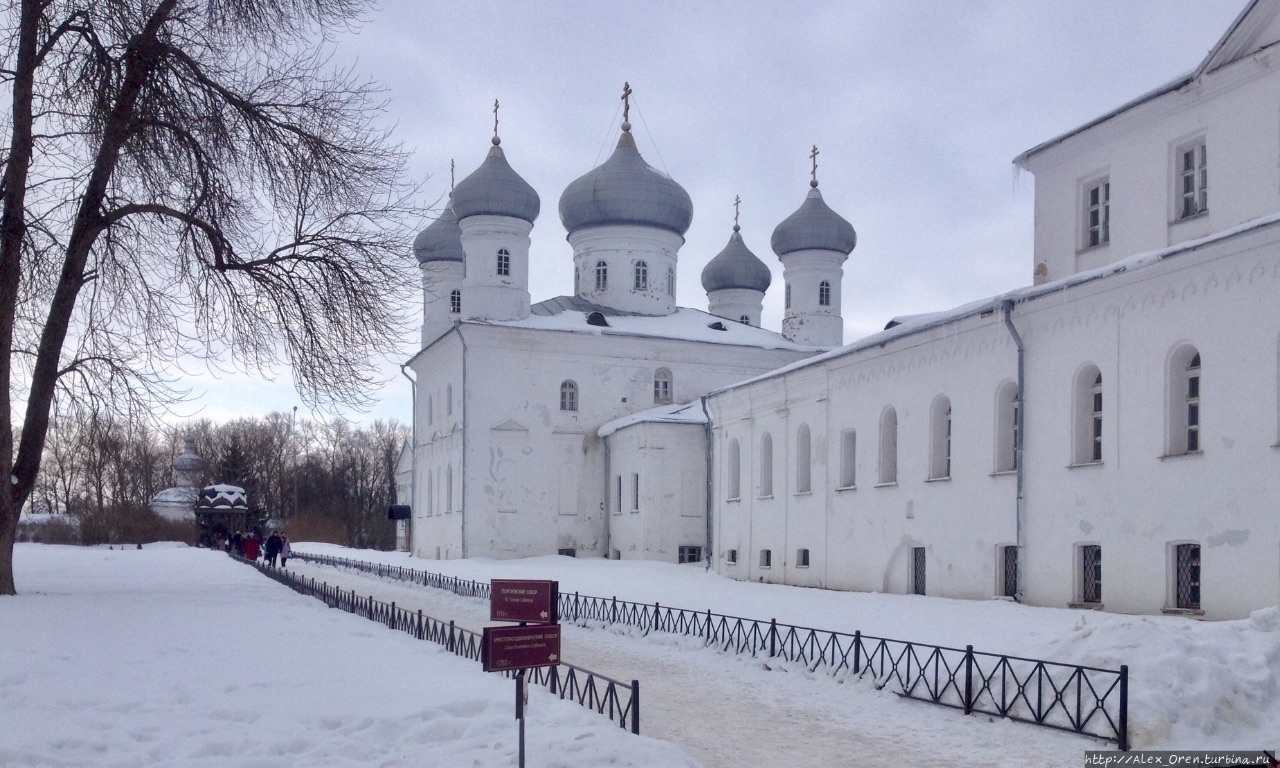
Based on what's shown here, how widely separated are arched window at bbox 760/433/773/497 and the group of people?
47.3 ft

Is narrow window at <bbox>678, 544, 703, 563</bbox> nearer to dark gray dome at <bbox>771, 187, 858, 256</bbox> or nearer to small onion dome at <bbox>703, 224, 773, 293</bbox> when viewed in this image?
dark gray dome at <bbox>771, 187, 858, 256</bbox>

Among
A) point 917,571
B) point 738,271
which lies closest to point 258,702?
point 917,571

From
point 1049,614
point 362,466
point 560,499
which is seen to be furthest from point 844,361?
point 362,466

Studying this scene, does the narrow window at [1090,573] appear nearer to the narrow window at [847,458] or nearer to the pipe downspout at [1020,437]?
the pipe downspout at [1020,437]

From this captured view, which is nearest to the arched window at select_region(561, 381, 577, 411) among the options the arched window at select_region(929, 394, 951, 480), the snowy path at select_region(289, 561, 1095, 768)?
the arched window at select_region(929, 394, 951, 480)

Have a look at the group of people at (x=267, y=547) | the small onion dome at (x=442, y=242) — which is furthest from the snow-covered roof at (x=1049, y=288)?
the small onion dome at (x=442, y=242)

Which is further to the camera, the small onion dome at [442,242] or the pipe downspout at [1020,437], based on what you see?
the small onion dome at [442,242]

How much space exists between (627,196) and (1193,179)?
24.2 metres

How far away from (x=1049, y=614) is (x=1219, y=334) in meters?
4.47

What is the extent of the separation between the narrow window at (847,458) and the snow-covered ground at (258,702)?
12221 mm

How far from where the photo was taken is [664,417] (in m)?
34.9

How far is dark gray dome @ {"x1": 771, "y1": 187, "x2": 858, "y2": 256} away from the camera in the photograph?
4262 cm

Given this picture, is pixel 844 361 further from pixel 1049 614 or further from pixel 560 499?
pixel 560 499

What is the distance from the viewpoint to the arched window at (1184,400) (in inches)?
634
